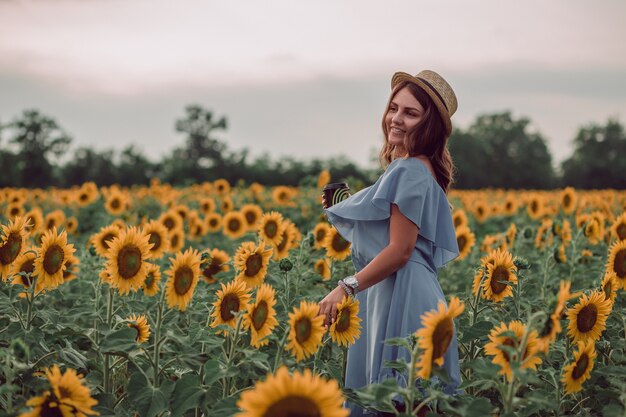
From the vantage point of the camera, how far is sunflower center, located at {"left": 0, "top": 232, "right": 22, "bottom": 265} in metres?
2.96

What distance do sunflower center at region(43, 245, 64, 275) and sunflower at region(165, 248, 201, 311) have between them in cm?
55

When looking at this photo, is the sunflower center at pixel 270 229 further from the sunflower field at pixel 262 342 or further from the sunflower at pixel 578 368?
the sunflower at pixel 578 368

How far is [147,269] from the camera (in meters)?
3.10

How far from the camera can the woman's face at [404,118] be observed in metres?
2.85

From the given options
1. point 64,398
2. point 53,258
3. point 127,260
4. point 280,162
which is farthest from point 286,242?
point 280,162

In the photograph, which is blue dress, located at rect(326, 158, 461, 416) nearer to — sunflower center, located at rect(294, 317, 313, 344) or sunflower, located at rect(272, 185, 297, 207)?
sunflower center, located at rect(294, 317, 313, 344)

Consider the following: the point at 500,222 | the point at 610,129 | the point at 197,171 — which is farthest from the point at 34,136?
the point at 610,129

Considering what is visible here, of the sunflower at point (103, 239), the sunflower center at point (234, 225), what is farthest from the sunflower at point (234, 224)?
the sunflower at point (103, 239)

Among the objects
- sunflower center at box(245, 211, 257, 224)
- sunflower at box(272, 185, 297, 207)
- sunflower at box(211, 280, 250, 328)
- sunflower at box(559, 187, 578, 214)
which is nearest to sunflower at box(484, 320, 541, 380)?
sunflower at box(211, 280, 250, 328)

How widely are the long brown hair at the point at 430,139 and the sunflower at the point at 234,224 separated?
3708mm

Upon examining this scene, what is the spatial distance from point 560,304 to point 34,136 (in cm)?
4145

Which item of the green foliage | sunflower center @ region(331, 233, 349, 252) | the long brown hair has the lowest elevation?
sunflower center @ region(331, 233, 349, 252)

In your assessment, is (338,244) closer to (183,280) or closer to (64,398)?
(183,280)

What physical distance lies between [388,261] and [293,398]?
1.02 m
